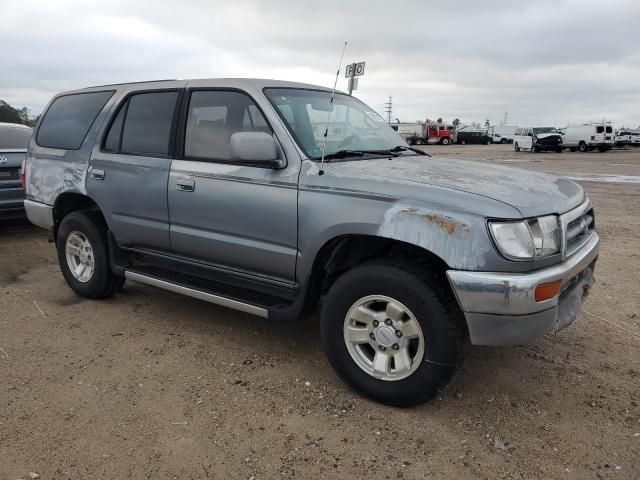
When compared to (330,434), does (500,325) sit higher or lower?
higher

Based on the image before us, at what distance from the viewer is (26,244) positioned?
7105mm

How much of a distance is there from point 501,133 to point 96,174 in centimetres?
6608

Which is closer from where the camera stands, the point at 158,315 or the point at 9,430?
the point at 9,430

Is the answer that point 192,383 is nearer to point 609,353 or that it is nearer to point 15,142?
point 609,353

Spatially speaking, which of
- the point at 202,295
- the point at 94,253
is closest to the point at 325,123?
the point at 202,295

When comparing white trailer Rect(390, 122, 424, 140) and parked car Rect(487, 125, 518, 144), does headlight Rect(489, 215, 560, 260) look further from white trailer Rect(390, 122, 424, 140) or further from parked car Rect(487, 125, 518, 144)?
parked car Rect(487, 125, 518, 144)

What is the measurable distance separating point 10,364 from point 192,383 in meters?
1.31

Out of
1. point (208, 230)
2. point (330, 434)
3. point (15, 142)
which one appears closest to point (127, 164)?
point (208, 230)

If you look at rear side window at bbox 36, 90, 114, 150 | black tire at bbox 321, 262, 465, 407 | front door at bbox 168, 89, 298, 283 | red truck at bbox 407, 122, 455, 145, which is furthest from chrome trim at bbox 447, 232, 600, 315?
red truck at bbox 407, 122, 455, 145

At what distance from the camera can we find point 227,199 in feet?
11.7

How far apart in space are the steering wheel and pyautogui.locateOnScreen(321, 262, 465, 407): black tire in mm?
950

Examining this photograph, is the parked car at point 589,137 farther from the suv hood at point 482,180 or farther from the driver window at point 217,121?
the driver window at point 217,121

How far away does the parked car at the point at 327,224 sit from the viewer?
8.85 ft

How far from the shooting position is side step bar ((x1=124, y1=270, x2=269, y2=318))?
3441 millimetres
